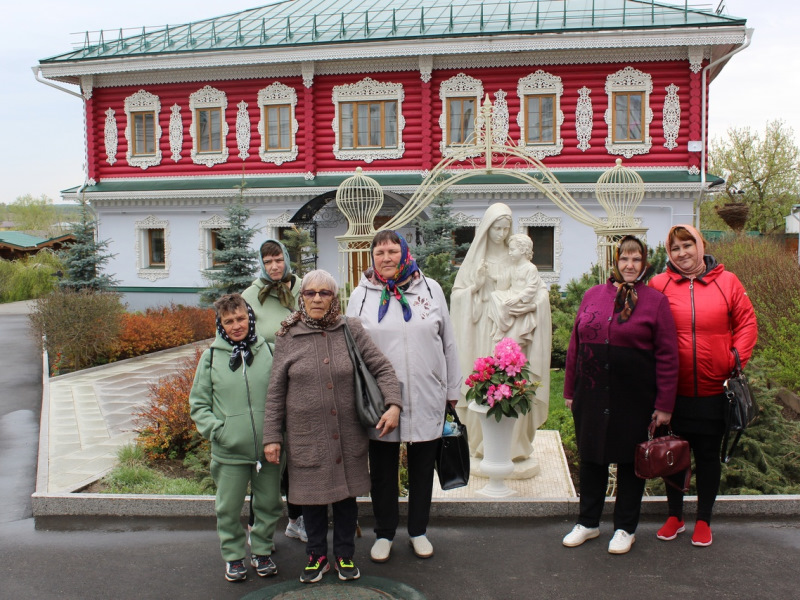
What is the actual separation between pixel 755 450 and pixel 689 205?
1401 cm

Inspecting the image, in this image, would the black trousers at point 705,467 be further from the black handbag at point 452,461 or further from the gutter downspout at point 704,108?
the gutter downspout at point 704,108

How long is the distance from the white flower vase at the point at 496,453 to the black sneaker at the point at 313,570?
5.79 ft

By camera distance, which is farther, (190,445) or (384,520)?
(190,445)

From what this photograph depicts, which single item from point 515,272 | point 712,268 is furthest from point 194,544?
point 712,268

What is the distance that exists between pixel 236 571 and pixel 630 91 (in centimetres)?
1760

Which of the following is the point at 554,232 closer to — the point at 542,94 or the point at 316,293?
the point at 542,94

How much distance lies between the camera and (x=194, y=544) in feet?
16.6

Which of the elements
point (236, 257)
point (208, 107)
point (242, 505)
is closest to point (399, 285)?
point (242, 505)

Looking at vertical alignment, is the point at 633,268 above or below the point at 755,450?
above

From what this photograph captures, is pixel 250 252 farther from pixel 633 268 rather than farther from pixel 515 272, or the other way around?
pixel 633 268

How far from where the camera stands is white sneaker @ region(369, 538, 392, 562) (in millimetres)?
4648

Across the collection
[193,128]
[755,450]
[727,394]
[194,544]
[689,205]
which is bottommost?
[194,544]

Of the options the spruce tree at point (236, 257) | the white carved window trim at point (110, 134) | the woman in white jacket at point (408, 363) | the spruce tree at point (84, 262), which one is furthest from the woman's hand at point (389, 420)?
the white carved window trim at point (110, 134)

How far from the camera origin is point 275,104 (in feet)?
68.0
